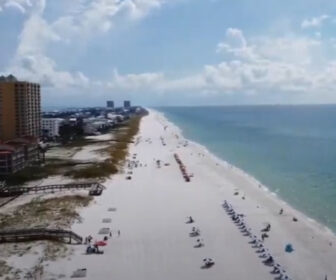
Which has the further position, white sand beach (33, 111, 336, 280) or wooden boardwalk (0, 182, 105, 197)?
wooden boardwalk (0, 182, 105, 197)

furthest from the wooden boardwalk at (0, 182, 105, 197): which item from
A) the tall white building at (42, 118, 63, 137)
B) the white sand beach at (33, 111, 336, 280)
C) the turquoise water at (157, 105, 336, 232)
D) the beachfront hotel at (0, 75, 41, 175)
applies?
the tall white building at (42, 118, 63, 137)

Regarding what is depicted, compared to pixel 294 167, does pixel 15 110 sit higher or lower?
higher

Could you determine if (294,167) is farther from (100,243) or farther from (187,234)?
(100,243)

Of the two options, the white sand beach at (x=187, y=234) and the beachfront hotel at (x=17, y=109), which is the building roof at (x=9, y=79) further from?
the white sand beach at (x=187, y=234)

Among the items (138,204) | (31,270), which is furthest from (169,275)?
(138,204)

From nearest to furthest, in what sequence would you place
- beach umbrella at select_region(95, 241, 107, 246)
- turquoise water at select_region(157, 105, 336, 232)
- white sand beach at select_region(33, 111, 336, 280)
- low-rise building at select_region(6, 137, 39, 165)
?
white sand beach at select_region(33, 111, 336, 280), beach umbrella at select_region(95, 241, 107, 246), turquoise water at select_region(157, 105, 336, 232), low-rise building at select_region(6, 137, 39, 165)

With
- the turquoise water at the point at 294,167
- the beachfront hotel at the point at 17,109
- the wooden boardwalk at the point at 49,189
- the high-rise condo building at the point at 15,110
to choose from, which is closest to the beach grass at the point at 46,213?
the wooden boardwalk at the point at 49,189

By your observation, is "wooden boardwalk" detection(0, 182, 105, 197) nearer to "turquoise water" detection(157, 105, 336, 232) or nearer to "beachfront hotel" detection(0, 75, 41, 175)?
"turquoise water" detection(157, 105, 336, 232)

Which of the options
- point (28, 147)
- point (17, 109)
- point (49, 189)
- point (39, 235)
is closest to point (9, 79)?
point (17, 109)
